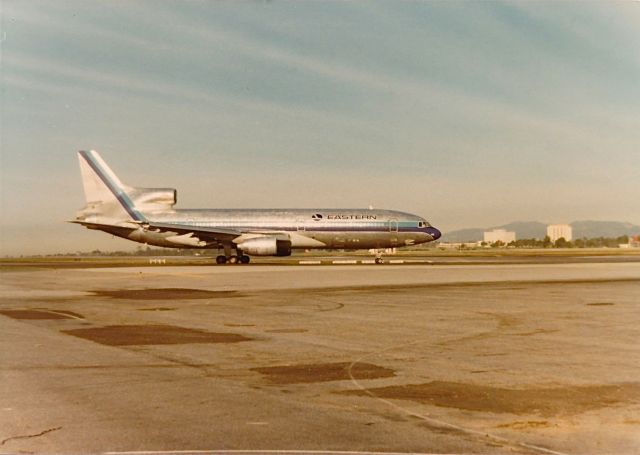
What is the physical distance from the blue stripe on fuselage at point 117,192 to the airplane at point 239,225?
8 centimetres

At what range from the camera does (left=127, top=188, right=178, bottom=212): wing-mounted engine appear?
57969 mm

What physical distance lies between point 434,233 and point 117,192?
87.0ft

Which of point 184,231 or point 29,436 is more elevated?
point 184,231

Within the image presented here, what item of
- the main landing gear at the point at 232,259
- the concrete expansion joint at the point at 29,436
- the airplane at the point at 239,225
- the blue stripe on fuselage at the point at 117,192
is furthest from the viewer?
the blue stripe on fuselage at the point at 117,192

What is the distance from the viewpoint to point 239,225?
55.8 meters

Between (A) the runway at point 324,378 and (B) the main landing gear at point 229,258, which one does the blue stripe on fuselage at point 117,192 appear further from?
(A) the runway at point 324,378

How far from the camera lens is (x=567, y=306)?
64.0ft

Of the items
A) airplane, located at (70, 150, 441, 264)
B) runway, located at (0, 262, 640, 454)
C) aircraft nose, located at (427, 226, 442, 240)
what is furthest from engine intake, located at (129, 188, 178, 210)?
runway, located at (0, 262, 640, 454)

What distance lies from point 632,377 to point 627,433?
3057mm

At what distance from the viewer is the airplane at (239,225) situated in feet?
180

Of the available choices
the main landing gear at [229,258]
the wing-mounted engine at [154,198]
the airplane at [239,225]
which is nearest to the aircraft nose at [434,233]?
the airplane at [239,225]

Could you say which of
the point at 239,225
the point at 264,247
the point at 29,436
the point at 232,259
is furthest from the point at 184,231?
the point at 29,436

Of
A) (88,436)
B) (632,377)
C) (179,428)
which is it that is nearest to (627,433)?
(632,377)

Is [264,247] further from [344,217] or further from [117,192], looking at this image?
[117,192]
